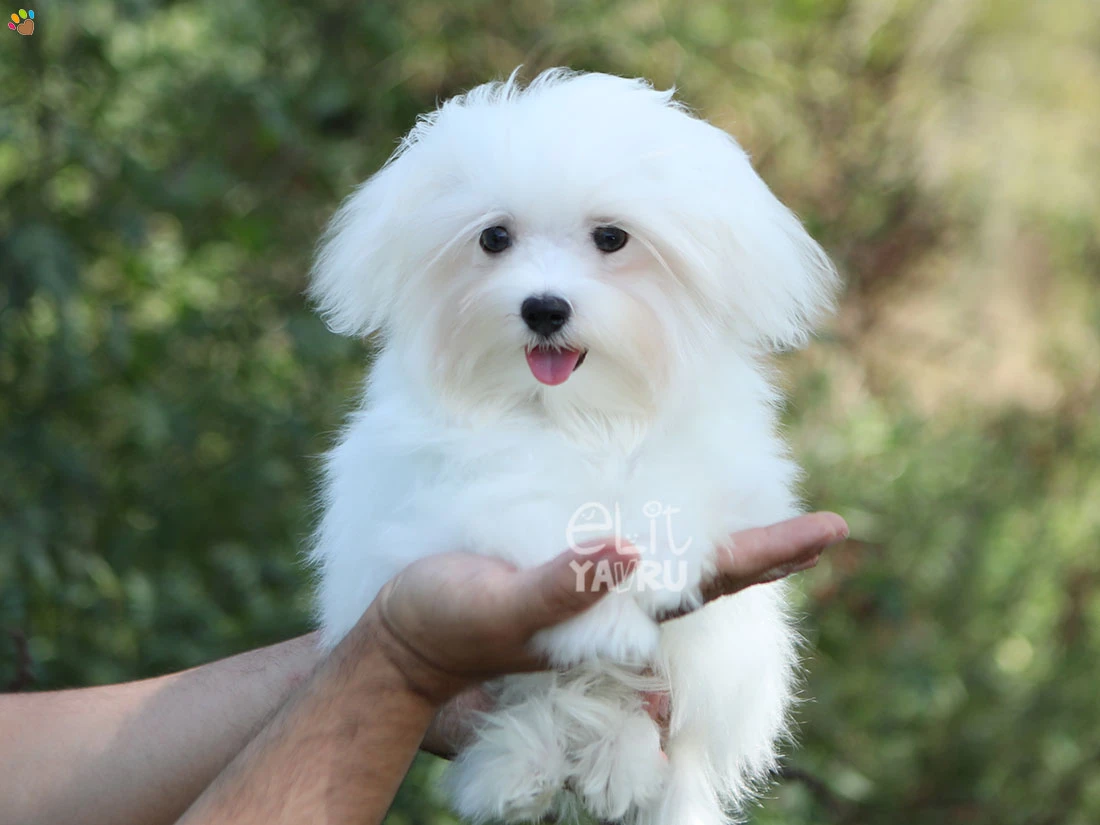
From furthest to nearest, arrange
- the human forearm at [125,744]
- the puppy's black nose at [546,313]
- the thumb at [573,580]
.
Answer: the human forearm at [125,744], the puppy's black nose at [546,313], the thumb at [573,580]

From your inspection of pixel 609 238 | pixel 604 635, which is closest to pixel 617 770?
pixel 604 635

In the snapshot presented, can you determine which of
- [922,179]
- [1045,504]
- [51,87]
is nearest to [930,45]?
[922,179]

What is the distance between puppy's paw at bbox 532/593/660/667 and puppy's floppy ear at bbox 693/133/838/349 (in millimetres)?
549

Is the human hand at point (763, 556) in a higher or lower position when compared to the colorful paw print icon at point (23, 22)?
lower

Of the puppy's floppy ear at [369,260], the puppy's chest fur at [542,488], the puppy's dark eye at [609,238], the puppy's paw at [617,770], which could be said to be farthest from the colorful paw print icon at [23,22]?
the puppy's paw at [617,770]

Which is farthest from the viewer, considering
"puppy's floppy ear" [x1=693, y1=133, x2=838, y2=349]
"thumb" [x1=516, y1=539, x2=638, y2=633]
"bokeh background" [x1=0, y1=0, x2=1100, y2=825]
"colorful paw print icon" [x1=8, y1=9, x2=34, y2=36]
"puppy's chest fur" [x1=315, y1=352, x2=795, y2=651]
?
"bokeh background" [x1=0, y1=0, x2=1100, y2=825]

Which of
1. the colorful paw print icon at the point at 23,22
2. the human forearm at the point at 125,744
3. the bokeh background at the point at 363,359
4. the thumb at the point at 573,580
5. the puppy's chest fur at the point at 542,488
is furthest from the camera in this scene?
the bokeh background at the point at 363,359

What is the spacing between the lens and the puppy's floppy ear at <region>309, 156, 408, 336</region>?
6.21 ft

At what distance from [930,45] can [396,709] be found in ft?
12.0

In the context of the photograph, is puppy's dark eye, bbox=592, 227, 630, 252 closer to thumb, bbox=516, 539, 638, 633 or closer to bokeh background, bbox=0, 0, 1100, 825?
thumb, bbox=516, 539, 638, 633

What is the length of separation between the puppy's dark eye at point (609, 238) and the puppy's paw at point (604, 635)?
52 cm

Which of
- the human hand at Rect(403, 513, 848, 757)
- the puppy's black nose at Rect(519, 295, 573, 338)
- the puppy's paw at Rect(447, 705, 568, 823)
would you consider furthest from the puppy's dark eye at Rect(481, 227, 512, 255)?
the puppy's paw at Rect(447, 705, 568, 823)

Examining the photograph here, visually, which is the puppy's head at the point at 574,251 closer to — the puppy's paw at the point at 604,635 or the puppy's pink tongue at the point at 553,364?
the puppy's pink tongue at the point at 553,364

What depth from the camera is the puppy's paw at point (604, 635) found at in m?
1.51
